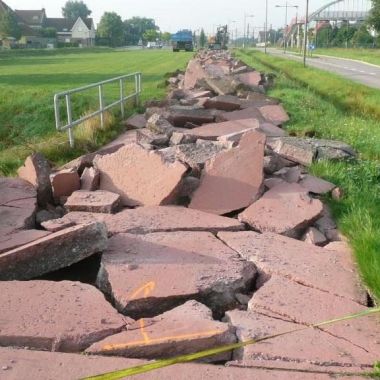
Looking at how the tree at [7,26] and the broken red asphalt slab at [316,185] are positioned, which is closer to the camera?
the broken red asphalt slab at [316,185]

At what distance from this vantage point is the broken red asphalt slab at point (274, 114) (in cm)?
1159

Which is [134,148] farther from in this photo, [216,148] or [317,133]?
[317,133]

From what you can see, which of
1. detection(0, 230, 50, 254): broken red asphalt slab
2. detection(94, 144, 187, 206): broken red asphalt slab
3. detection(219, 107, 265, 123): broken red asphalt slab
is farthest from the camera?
detection(219, 107, 265, 123): broken red asphalt slab

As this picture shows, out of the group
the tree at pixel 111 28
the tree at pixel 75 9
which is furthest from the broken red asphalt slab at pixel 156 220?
the tree at pixel 75 9

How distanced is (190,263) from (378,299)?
4.51ft

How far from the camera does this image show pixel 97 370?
2.88m

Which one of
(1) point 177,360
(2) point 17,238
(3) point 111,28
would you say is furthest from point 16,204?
(3) point 111,28

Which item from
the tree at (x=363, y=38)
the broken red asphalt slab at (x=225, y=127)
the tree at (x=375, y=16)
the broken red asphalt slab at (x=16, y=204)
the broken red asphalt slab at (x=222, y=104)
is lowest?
the broken red asphalt slab at (x=16, y=204)

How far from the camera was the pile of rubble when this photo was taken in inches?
121

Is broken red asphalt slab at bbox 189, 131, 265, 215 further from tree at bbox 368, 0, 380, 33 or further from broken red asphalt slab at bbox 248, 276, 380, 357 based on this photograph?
tree at bbox 368, 0, 380, 33

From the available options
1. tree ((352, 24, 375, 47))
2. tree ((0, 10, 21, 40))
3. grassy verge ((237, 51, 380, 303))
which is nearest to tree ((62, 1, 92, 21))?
tree ((0, 10, 21, 40))

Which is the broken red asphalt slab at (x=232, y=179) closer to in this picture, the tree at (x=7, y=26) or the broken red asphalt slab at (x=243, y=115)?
the broken red asphalt slab at (x=243, y=115)

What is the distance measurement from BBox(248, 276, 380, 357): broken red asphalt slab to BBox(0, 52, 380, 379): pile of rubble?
0.03 feet

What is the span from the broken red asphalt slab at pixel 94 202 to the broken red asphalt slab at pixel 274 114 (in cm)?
634
